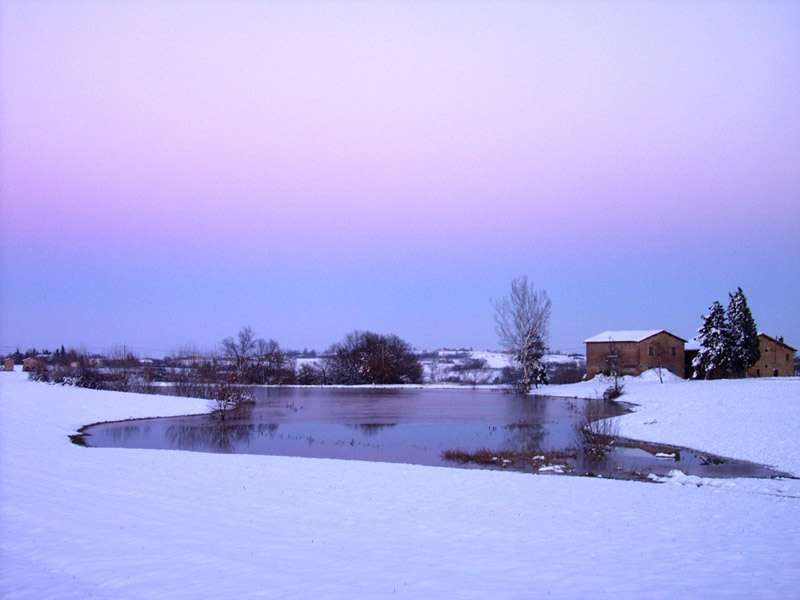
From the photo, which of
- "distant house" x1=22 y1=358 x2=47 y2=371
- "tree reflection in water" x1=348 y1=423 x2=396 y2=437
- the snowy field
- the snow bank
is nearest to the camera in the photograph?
the snowy field

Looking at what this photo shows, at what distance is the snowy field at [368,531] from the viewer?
718cm

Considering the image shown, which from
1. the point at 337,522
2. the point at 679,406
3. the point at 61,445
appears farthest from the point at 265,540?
the point at 679,406

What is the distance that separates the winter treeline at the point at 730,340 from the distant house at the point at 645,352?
24.5ft

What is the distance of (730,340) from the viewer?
52.2 metres

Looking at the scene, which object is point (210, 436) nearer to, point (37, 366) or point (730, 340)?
point (37, 366)

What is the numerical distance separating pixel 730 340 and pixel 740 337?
816 millimetres

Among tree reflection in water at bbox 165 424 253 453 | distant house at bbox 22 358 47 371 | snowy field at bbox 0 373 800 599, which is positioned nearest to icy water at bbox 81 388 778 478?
tree reflection in water at bbox 165 424 253 453

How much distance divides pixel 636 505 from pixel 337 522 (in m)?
6.38

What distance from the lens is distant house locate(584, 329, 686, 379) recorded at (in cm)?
6147

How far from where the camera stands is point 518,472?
1820 centimetres

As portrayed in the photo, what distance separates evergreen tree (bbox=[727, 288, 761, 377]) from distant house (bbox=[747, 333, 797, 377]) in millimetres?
7256

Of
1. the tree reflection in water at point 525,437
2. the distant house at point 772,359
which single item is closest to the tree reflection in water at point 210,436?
the tree reflection in water at point 525,437

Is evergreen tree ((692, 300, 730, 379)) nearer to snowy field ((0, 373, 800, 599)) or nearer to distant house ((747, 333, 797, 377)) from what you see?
distant house ((747, 333, 797, 377))

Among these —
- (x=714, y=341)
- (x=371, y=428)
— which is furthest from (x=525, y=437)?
(x=714, y=341)
